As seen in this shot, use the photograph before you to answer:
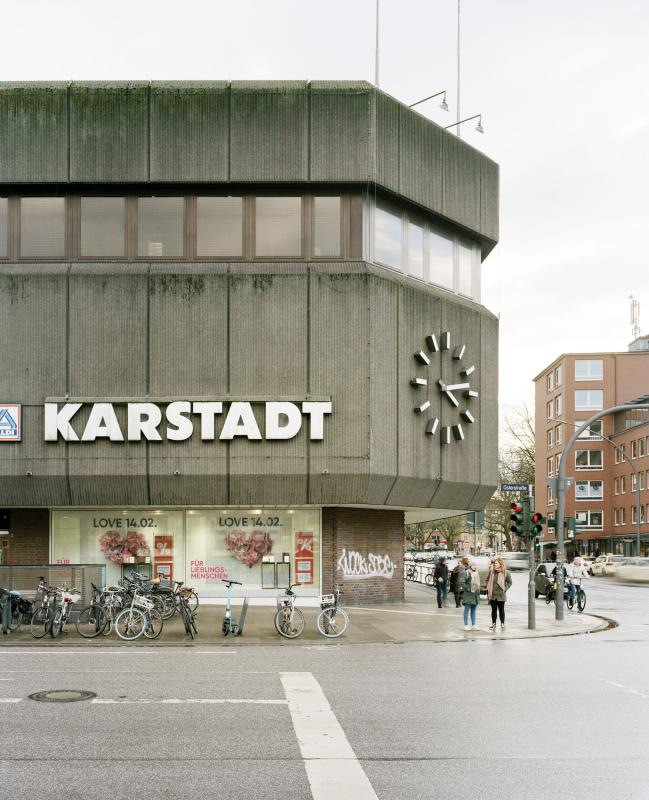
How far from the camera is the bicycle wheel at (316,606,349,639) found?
21031 mm

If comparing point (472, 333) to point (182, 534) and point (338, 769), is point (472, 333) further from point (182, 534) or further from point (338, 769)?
point (338, 769)

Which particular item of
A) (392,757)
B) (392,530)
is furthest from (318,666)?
(392,530)

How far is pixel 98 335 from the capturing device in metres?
27.7

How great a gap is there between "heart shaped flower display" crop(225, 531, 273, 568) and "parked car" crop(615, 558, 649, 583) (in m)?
34.2

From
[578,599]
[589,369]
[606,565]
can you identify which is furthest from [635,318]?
[578,599]

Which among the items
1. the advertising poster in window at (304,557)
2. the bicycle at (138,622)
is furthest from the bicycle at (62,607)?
the advertising poster in window at (304,557)

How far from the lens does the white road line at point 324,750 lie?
25.7 feet

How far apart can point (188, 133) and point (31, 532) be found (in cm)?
1261

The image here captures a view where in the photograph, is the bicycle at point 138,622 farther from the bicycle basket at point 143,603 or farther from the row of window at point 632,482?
the row of window at point 632,482

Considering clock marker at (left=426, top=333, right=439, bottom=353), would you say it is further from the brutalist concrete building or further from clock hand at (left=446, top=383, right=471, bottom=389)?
clock hand at (left=446, top=383, right=471, bottom=389)

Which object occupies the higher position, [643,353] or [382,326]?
[643,353]

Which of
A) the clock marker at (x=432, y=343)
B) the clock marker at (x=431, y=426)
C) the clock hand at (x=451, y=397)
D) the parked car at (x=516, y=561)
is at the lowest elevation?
the parked car at (x=516, y=561)

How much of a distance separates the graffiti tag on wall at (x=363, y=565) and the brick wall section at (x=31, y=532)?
8.84 m

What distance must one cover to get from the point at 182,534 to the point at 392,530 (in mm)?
6689
